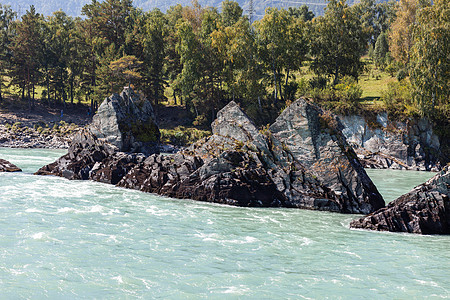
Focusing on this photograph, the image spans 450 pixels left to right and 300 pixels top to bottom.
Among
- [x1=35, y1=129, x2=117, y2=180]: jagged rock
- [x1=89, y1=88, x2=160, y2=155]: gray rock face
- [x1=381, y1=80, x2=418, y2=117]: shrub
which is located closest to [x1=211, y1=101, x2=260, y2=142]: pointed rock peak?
[x1=89, y1=88, x2=160, y2=155]: gray rock face

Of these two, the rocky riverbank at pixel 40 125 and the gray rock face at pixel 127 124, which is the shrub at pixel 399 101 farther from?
the rocky riverbank at pixel 40 125

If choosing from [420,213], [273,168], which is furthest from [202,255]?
[273,168]

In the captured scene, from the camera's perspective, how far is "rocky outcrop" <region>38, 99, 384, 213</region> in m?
23.6

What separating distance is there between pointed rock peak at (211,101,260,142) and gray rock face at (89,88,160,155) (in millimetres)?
10572

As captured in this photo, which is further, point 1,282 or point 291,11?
point 291,11

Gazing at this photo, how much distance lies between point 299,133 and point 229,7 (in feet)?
240

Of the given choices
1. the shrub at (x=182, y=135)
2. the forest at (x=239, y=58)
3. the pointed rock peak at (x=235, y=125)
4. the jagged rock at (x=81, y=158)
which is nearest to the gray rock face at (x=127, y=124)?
the jagged rock at (x=81, y=158)

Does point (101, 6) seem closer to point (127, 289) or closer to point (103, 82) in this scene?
point (103, 82)

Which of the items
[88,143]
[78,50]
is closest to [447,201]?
[88,143]

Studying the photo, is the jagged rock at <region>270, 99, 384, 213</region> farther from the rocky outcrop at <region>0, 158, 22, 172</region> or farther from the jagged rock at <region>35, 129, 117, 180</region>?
the rocky outcrop at <region>0, 158, 22, 172</region>

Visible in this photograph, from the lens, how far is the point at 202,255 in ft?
49.5

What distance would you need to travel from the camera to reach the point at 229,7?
9169 cm

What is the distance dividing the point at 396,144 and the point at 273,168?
1250 inches

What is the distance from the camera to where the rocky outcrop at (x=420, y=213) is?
61.1 feet
